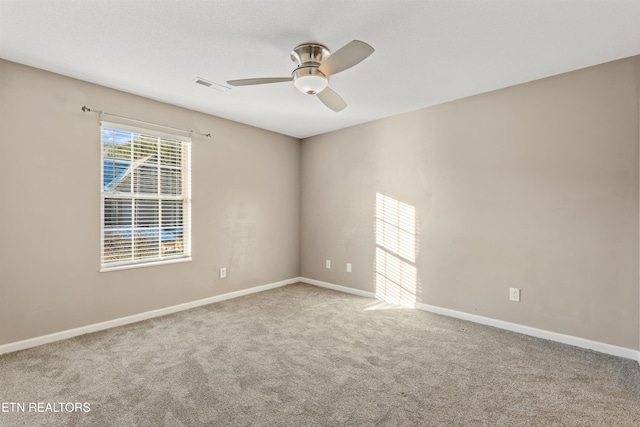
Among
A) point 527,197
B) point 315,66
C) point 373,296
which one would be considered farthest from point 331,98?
point 373,296

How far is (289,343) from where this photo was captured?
2893mm

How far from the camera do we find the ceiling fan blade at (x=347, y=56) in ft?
6.23

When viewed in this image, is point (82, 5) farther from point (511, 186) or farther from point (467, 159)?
point (511, 186)

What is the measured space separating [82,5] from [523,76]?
11.4 feet

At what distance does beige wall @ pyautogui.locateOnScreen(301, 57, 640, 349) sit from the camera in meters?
2.65

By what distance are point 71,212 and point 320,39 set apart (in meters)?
2.76

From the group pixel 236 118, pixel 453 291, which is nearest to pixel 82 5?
pixel 236 118

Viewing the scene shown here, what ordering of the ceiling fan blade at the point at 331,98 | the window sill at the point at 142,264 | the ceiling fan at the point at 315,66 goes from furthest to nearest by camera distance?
the window sill at the point at 142,264, the ceiling fan blade at the point at 331,98, the ceiling fan at the point at 315,66

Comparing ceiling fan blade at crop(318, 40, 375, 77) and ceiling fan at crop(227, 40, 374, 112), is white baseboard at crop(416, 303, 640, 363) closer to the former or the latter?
ceiling fan at crop(227, 40, 374, 112)

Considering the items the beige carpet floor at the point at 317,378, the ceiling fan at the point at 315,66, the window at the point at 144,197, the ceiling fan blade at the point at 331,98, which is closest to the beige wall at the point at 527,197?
the beige carpet floor at the point at 317,378

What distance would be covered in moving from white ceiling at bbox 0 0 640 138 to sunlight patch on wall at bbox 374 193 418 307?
1457 mm

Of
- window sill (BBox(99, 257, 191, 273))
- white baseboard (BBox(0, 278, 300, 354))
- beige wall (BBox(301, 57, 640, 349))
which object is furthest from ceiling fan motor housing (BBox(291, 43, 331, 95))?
white baseboard (BBox(0, 278, 300, 354))

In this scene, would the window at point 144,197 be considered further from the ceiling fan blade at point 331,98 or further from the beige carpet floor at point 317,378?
the ceiling fan blade at point 331,98

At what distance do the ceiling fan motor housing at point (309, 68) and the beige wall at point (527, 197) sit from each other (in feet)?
6.32
